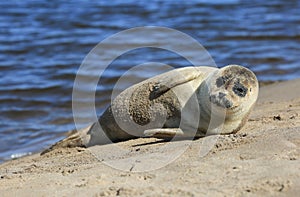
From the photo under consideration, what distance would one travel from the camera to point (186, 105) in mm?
4066

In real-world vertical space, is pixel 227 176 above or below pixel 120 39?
above

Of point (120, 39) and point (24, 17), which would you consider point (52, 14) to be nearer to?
point (24, 17)

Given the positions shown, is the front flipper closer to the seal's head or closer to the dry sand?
the seal's head

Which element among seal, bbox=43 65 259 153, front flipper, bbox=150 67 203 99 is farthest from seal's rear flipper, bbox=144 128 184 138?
front flipper, bbox=150 67 203 99

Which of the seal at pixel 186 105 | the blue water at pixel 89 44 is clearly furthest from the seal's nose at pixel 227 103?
the blue water at pixel 89 44

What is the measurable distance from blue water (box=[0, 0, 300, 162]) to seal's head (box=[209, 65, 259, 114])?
246 cm

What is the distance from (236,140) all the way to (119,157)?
70cm

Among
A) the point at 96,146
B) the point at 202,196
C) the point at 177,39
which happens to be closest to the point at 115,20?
the point at 177,39

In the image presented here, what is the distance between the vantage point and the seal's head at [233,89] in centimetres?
382

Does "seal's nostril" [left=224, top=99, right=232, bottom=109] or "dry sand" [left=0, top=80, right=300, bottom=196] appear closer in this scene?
"dry sand" [left=0, top=80, right=300, bottom=196]

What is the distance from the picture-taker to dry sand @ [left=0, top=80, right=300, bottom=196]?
2926 millimetres

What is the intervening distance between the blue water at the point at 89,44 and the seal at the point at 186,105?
5.61 feet

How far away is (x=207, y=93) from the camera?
3.95m

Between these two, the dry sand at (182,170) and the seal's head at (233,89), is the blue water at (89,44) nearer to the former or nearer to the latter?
the dry sand at (182,170)
